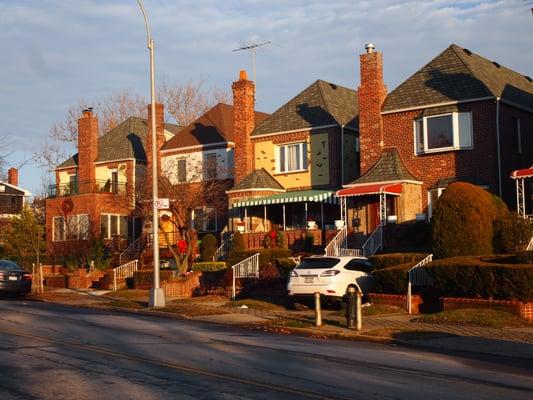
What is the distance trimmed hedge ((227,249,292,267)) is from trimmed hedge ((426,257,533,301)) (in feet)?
34.3

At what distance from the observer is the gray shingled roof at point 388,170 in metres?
33.1

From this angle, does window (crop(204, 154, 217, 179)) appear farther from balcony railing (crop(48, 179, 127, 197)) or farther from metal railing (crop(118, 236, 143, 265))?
balcony railing (crop(48, 179, 127, 197))

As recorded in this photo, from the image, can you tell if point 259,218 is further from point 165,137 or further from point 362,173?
point 165,137

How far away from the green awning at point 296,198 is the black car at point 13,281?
1123 centimetres

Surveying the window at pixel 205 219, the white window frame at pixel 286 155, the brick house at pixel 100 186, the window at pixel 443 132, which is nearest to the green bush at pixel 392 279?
the window at pixel 443 132

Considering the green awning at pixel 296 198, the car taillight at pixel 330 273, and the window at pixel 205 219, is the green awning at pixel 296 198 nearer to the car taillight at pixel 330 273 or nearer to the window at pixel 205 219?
the window at pixel 205 219

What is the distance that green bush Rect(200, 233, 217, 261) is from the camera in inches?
1465

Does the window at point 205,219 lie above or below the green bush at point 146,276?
above

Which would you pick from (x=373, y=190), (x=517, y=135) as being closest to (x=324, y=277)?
(x=373, y=190)

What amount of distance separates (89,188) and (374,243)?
73.2 ft

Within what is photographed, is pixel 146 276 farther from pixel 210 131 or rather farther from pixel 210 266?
pixel 210 131

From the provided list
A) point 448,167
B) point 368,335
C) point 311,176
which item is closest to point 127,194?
point 311,176

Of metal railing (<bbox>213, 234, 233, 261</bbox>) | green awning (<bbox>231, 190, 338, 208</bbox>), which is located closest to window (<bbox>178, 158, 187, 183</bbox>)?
green awning (<bbox>231, 190, 338, 208</bbox>)

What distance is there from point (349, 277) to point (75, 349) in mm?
10909
